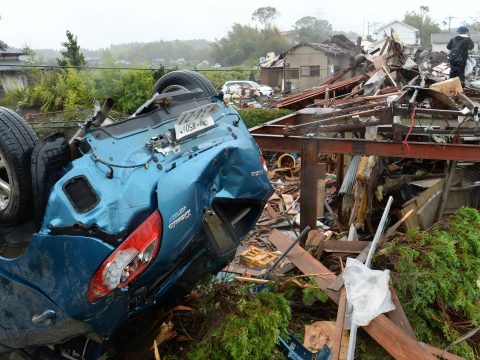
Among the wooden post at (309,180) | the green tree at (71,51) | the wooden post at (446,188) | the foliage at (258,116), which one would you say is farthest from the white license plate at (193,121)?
the green tree at (71,51)

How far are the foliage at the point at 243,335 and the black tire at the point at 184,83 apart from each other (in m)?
1.85

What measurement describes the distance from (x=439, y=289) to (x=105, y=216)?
2.48 m

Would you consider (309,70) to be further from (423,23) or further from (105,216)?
(423,23)

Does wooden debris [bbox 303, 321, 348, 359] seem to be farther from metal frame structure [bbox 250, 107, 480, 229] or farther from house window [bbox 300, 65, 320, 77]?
house window [bbox 300, 65, 320, 77]

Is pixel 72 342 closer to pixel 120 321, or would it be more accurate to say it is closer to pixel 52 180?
pixel 120 321

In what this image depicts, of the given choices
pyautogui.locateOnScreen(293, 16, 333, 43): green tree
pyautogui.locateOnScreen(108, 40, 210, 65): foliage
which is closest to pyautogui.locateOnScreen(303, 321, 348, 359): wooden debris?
pyautogui.locateOnScreen(293, 16, 333, 43): green tree

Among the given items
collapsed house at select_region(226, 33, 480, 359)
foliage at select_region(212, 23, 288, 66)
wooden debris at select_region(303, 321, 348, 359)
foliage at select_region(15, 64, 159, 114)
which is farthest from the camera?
foliage at select_region(212, 23, 288, 66)

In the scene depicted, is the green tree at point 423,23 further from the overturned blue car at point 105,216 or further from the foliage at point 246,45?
the overturned blue car at point 105,216

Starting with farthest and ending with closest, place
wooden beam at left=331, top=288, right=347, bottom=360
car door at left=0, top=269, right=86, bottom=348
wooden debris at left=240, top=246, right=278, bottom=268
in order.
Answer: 1. wooden debris at left=240, top=246, right=278, bottom=268
2. wooden beam at left=331, top=288, right=347, bottom=360
3. car door at left=0, top=269, right=86, bottom=348

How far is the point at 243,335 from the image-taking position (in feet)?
9.24

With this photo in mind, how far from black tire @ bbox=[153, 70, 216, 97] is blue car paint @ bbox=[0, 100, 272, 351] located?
1.07m

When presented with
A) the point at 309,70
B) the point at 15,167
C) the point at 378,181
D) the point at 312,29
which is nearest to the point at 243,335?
the point at 15,167

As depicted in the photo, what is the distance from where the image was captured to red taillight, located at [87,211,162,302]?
2.44 m

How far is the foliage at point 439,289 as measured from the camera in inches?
133
